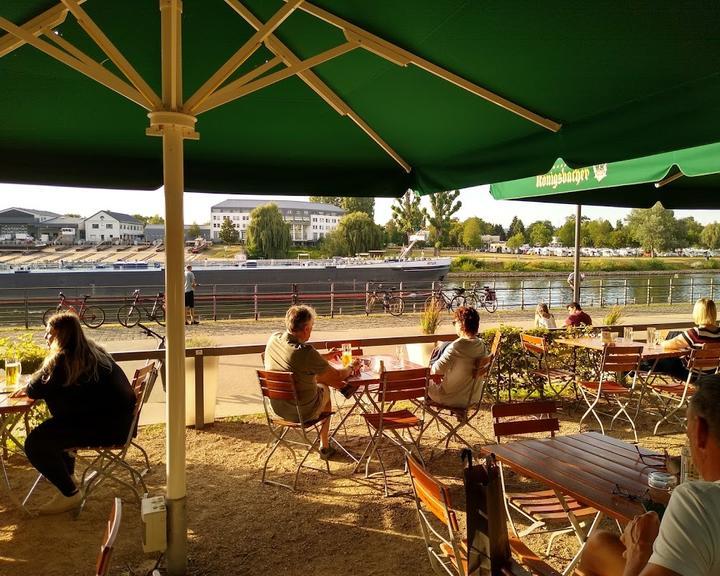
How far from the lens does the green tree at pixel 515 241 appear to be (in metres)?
64.3

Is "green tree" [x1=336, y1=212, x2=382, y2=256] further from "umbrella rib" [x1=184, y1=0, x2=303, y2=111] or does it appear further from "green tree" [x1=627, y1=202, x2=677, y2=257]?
"umbrella rib" [x1=184, y1=0, x2=303, y2=111]

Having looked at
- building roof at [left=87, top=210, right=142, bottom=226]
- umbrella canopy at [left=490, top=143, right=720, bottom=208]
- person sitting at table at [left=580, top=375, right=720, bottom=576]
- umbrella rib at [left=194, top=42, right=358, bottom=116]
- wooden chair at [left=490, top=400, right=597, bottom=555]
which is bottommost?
wooden chair at [left=490, top=400, right=597, bottom=555]

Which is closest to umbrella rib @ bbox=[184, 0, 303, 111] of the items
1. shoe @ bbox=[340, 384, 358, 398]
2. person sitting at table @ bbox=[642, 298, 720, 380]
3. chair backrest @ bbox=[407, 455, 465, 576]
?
chair backrest @ bbox=[407, 455, 465, 576]

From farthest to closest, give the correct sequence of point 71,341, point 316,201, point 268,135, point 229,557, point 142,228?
point 316,201
point 142,228
point 268,135
point 71,341
point 229,557

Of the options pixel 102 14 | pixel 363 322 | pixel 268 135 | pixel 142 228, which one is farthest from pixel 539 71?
pixel 142 228

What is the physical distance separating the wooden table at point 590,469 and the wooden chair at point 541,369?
10.7ft

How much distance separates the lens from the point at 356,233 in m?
56.8

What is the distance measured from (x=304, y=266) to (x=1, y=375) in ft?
108

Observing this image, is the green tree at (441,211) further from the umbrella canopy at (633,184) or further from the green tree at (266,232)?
the umbrella canopy at (633,184)

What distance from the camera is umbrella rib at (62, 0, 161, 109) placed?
2.22 meters

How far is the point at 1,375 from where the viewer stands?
15.4 feet

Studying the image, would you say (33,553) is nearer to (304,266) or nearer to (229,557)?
(229,557)

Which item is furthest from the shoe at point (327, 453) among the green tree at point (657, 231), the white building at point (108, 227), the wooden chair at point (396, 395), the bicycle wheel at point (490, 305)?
the white building at point (108, 227)

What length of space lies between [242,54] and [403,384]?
259cm
